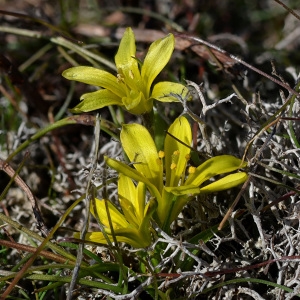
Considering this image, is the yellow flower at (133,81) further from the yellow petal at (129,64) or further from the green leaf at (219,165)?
the green leaf at (219,165)

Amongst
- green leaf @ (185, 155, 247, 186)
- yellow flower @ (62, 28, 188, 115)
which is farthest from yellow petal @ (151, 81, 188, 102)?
green leaf @ (185, 155, 247, 186)

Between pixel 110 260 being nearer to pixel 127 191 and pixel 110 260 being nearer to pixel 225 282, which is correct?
pixel 127 191

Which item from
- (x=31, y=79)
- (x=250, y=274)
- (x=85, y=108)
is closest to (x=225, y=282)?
(x=250, y=274)

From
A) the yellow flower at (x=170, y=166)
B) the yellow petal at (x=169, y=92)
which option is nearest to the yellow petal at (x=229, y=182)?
the yellow flower at (x=170, y=166)

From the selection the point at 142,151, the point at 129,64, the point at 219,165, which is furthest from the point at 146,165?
the point at 129,64

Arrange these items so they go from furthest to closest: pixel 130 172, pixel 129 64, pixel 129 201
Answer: pixel 129 64
pixel 129 201
pixel 130 172

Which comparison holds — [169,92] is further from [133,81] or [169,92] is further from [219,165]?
[219,165]

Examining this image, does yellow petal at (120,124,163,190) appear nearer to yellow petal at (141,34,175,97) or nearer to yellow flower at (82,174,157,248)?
yellow flower at (82,174,157,248)
